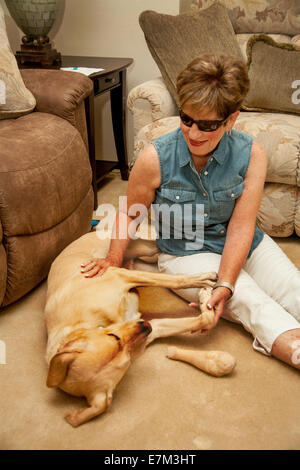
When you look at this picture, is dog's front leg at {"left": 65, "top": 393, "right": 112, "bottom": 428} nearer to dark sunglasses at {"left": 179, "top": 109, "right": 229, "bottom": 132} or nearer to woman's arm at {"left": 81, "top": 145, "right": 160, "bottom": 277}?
woman's arm at {"left": 81, "top": 145, "right": 160, "bottom": 277}

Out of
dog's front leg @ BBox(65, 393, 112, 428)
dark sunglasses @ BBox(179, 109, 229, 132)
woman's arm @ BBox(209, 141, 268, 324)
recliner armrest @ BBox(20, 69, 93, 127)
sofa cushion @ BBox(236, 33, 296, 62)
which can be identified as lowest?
dog's front leg @ BBox(65, 393, 112, 428)

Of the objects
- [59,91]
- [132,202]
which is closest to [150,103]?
[59,91]

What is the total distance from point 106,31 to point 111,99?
420mm

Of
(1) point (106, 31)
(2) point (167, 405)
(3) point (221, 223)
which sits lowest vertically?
(2) point (167, 405)

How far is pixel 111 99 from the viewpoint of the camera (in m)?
2.50

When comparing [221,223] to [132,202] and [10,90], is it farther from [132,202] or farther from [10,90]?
[10,90]

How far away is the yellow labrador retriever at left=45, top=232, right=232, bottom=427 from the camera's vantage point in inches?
40.7

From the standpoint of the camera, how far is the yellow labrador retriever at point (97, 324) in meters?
1.03

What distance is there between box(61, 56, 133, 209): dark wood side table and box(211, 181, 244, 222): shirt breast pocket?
97 cm

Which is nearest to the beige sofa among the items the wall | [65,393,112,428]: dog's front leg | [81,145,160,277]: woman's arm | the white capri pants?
the white capri pants

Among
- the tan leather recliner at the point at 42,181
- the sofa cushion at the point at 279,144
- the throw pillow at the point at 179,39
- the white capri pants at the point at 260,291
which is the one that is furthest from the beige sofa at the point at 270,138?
the white capri pants at the point at 260,291

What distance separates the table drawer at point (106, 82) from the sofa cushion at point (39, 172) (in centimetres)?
48

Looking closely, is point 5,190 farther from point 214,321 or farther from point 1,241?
point 214,321

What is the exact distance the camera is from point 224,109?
1123mm
